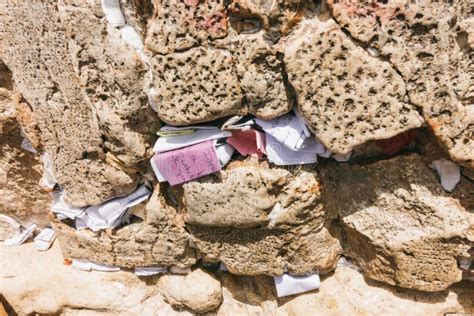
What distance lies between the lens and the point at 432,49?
3.87 ft

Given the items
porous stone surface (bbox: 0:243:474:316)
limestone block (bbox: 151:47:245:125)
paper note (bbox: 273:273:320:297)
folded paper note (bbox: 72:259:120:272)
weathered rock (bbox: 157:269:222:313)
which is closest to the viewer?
limestone block (bbox: 151:47:245:125)

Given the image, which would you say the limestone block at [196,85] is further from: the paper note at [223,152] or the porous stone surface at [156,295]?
the porous stone surface at [156,295]

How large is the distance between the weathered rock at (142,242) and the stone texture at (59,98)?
0.21 metres

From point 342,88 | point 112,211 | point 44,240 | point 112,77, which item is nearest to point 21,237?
point 44,240

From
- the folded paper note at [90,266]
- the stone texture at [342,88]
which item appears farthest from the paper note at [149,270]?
the stone texture at [342,88]

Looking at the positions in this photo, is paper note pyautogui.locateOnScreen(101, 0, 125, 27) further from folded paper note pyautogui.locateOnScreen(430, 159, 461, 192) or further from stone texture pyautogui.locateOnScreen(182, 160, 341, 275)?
folded paper note pyautogui.locateOnScreen(430, 159, 461, 192)

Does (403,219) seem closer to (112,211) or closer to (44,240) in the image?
(112,211)

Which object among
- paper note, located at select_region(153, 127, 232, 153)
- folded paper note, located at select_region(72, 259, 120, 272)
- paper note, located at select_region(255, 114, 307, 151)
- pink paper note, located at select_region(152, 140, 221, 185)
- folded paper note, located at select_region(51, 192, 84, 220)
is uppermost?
paper note, located at select_region(255, 114, 307, 151)

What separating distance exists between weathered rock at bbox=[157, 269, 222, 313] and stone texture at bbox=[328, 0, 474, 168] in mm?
1395

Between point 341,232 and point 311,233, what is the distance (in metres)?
0.20

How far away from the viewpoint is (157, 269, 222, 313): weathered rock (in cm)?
201

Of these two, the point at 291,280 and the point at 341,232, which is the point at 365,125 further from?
the point at 291,280

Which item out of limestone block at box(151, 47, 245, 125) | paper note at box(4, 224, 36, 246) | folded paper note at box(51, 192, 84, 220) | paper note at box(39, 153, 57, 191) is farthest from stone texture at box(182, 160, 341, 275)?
paper note at box(4, 224, 36, 246)

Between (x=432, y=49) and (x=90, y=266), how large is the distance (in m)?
2.15
